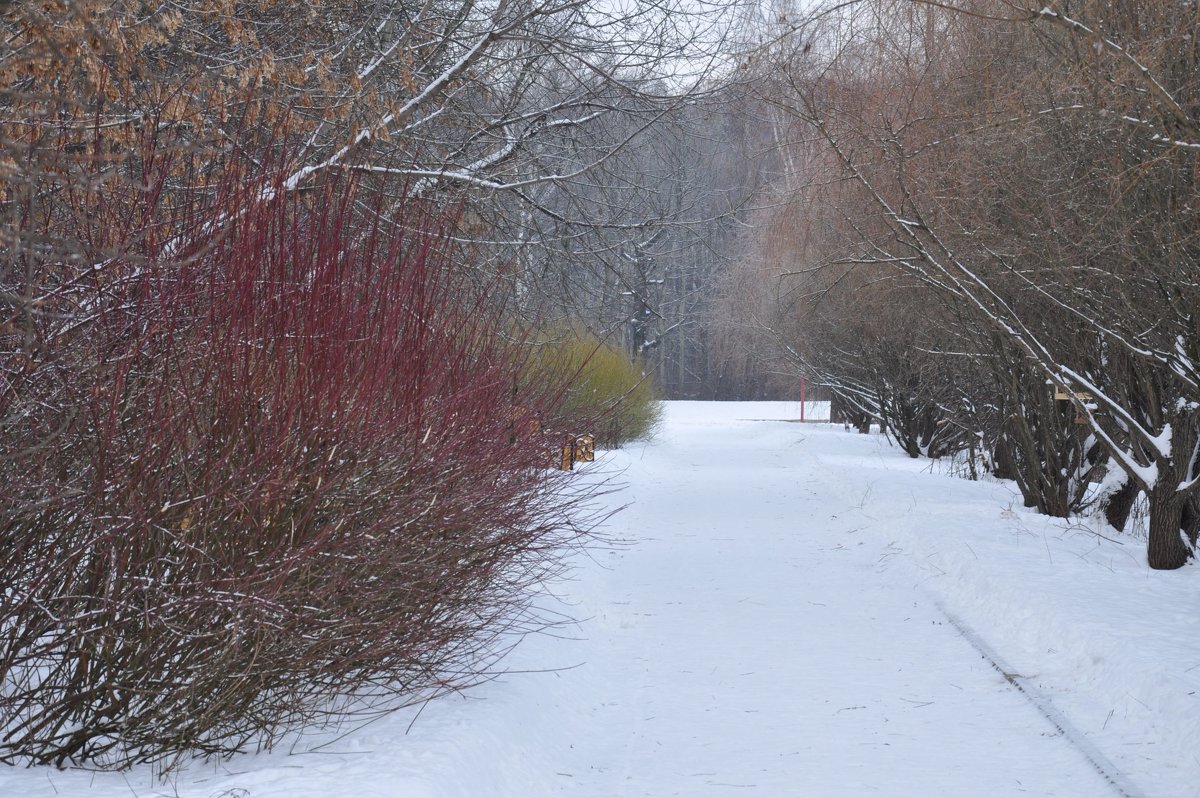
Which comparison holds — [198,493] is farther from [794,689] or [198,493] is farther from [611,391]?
[611,391]

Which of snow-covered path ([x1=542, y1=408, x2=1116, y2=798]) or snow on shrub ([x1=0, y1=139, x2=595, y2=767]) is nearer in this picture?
snow on shrub ([x1=0, y1=139, x2=595, y2=767])

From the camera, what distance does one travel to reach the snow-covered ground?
5.11 metres

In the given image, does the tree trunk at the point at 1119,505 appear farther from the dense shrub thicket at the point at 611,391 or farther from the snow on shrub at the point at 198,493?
the snow on shrub at the point at 198,493

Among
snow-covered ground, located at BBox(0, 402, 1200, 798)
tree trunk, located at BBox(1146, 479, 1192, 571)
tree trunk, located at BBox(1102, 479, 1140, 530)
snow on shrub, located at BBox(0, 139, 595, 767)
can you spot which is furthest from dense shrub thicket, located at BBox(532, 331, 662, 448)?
snow on shrub, located at BBox(0, 139, 595, 767)

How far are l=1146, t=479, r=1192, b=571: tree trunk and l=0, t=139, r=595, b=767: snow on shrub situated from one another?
7.56m

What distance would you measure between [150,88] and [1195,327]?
24.8 ft

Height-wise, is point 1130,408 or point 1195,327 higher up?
point 1195,327

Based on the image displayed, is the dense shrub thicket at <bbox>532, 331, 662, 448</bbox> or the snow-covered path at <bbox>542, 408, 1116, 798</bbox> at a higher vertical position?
the dense shrub thicket at <bbox>532, 331, 662, 448</bbox>

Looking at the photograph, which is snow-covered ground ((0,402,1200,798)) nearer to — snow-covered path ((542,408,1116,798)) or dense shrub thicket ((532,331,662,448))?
snow-covered path ((542,408,1116,798))

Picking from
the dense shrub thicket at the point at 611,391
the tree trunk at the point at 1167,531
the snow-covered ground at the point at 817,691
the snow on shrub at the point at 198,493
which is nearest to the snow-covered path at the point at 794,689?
the snow-covered ground at the point at 817,691

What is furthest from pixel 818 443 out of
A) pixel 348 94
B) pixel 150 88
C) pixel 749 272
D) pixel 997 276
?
pixel 150 88

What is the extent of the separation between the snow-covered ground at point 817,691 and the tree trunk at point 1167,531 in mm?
452

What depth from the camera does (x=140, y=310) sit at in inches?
181

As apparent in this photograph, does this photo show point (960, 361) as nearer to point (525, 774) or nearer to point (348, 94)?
point (348, 94)
